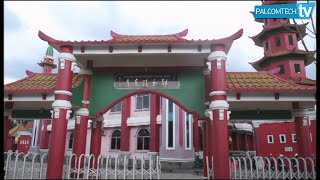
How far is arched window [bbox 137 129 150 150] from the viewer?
2312 centimetres

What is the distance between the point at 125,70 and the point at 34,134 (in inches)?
1027

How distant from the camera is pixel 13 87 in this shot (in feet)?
35.0

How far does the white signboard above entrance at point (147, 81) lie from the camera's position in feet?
35.8

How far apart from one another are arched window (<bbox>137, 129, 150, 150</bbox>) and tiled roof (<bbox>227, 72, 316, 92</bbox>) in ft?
44.4

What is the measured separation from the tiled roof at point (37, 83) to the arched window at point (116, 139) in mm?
13869

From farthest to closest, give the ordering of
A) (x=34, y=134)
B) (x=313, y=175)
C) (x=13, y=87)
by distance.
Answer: (x=34, y=134) < (x=13, y=87) < (x=313, y=175)

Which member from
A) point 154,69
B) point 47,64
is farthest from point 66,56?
point 47,64

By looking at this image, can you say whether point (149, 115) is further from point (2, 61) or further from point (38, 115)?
point (2, 61)

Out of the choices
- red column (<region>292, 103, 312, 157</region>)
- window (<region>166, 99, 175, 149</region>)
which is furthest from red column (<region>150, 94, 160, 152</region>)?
red column (<region>292, 103, 312, 157</region>)

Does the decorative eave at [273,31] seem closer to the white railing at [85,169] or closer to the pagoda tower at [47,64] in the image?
the white railing at [85,169]

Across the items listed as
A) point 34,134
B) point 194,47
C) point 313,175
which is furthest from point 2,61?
point 34,134

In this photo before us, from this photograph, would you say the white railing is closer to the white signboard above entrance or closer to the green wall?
the green wall

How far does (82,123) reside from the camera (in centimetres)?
1101

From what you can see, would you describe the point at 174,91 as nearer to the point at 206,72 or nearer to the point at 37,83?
the point at 206,72
